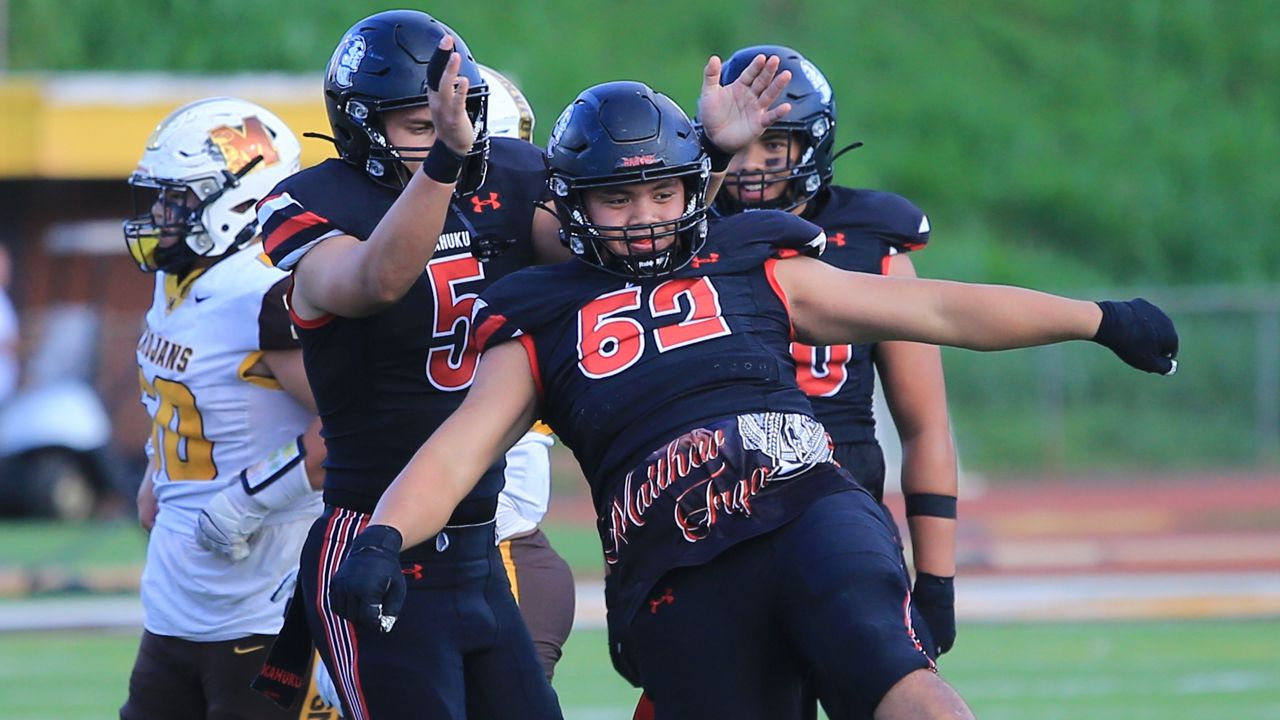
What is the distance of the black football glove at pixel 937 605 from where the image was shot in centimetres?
493

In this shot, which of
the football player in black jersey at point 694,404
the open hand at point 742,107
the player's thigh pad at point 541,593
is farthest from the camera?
the player's thigh pad at point 541,593

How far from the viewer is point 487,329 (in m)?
3.87

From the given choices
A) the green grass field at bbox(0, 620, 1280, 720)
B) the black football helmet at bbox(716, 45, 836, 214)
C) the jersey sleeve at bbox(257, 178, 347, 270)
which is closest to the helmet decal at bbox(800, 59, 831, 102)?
the black football helmet at bbox(716, 45, 836, 214)

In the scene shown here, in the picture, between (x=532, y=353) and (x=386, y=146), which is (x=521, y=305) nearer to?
(x=532, y=353)

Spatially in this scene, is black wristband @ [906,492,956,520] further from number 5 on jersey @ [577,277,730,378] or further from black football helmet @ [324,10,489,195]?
black football helmet @ [324,10,489,195]

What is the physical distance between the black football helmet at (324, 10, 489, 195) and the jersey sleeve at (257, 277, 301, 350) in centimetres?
72

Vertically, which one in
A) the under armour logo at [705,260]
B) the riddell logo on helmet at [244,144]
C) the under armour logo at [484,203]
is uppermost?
the under armour logo at [484,203]

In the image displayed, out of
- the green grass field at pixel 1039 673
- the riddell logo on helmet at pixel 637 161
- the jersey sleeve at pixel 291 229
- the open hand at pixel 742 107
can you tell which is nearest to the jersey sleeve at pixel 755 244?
the riddell logo on helmet at pixel 637 161

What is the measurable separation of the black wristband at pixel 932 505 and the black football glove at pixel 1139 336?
1.24m

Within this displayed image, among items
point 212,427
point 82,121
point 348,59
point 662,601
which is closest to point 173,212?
point 212,427

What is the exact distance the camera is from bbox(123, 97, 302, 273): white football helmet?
196 inches

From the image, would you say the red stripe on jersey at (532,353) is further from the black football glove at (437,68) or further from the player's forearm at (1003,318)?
the player's forearm at (1003,318)

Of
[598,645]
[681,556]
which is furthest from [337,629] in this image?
[598,645]

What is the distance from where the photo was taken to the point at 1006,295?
3.86m
